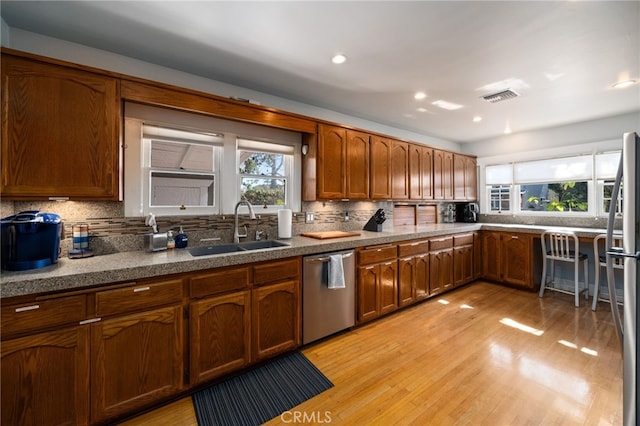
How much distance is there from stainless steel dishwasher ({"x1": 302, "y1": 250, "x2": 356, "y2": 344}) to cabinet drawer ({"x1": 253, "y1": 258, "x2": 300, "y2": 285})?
0.10 m

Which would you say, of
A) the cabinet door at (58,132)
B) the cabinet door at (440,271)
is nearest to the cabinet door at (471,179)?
the cabinet door at (440,271)

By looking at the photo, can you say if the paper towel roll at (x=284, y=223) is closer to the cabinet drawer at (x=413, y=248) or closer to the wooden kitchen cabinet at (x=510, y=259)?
the cabinet drawer at (x=413, y=248)

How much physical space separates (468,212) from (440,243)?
5.74ft

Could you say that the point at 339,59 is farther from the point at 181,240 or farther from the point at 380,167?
the point at 181,240

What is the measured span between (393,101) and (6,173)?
3409mm

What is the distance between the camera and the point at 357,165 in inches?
132

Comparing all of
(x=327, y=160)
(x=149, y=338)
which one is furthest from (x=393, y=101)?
(x=149, y=338)

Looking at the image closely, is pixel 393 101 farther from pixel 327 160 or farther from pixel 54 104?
pixel 54 104

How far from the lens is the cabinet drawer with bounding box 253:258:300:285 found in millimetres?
2107

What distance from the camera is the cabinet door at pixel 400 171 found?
3760 mm

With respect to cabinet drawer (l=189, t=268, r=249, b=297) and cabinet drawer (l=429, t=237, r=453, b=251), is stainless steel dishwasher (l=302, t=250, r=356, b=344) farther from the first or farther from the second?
cabinet drawer (l=429, t=237, r=453, b=251)

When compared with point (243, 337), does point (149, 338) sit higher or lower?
higher

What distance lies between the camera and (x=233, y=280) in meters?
1.98

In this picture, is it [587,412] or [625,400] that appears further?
[587,412]
